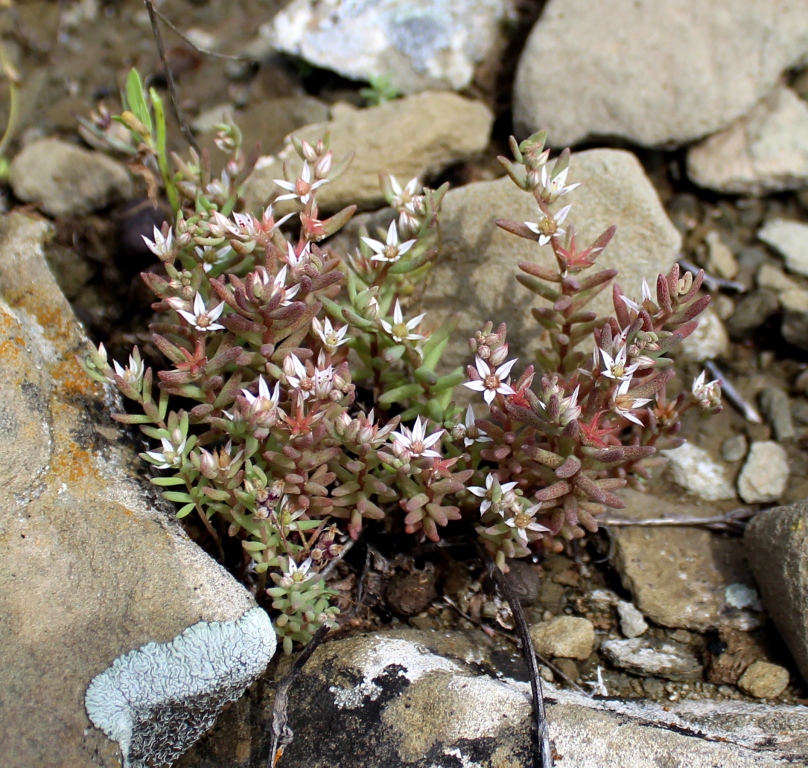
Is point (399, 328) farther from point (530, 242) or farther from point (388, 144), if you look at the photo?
point (388, 144)

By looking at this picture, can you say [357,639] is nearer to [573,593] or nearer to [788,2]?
[573,593]

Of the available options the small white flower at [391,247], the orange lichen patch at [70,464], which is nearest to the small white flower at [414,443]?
the small white flower at [391,247]

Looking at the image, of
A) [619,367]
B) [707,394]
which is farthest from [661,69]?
[619,367]

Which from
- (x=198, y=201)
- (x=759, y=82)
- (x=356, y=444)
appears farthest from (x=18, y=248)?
(x=759, y=82)

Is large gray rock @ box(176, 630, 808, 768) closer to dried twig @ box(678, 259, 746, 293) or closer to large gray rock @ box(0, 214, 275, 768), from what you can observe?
large gray rock @ box(0, 214, 275, 768)

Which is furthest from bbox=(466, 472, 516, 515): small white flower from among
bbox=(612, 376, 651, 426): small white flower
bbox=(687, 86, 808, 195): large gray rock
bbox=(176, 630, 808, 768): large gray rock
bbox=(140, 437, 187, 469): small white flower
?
bbox=(687, 86, 808, 195): large gray rock

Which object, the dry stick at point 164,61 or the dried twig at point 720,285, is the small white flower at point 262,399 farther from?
the dried twig at point 720,285

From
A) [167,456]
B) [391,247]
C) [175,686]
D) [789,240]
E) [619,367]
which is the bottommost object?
[175,686]
